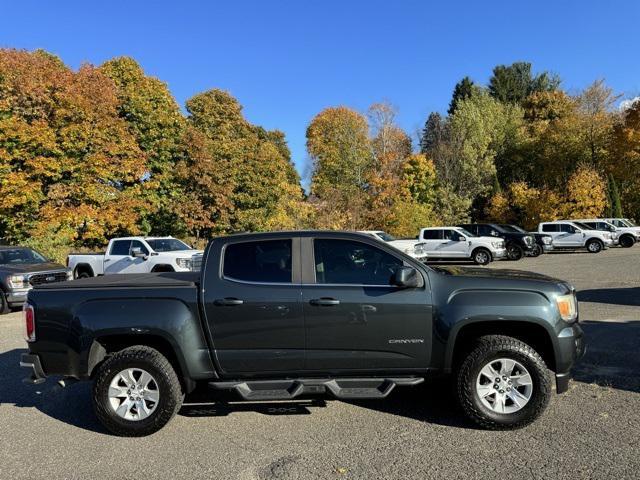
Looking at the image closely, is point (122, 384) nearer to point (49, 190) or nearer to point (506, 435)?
point (506, 435)

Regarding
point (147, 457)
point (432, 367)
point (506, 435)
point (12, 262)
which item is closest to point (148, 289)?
point (147, 457)

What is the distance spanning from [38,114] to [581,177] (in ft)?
113

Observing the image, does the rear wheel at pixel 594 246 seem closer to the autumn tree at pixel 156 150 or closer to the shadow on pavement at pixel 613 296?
the shadow on pavement at pixel 613 296

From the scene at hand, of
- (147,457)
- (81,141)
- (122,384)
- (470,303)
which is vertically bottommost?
(147,457)

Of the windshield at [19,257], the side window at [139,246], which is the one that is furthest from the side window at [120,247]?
the windshield at [19,257]

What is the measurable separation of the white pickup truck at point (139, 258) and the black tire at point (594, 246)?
2150 centimetres

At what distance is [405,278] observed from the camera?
4484 millimetres

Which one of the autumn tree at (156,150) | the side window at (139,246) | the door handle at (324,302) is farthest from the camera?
the autumn tree at (156,150)

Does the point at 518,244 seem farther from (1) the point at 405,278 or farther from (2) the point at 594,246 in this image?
(1) the point at 405,278

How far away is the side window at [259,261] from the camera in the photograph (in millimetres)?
4812

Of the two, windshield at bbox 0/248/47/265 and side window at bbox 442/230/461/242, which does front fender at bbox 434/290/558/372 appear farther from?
side window at bbox 442/230/461/242

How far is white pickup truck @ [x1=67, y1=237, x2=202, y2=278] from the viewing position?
14586mm

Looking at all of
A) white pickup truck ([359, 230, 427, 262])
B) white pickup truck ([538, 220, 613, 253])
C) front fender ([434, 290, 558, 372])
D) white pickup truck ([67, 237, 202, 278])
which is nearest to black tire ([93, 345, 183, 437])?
front fender ([434, 290, 558, 372])

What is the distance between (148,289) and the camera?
4738 millimetres
